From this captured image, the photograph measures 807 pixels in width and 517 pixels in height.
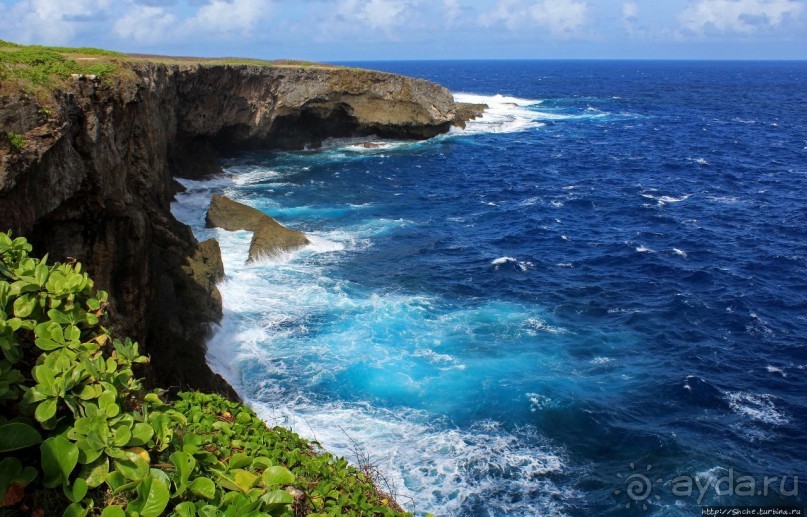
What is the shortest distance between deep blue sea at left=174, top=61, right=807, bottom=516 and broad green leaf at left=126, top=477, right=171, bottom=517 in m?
10.5

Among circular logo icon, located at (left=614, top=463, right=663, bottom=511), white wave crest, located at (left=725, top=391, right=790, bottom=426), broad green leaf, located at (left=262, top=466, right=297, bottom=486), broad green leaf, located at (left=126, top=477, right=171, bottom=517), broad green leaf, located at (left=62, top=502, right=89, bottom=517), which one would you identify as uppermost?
broad green leaf, located at (left=126, top=477, right=171, bottom=517)

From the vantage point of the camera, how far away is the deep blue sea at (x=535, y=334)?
17.1m

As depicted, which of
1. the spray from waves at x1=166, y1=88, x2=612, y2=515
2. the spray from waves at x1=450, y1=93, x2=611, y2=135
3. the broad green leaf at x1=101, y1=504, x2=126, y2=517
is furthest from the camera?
the spray from waves at x1=450, y1=93, x2=611, y2=135

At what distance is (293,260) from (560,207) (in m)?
22.8

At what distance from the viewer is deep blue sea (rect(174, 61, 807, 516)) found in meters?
17.1

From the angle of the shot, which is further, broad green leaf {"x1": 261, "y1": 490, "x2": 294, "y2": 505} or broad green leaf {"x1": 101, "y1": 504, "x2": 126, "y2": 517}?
broad green leaf {"x1": 261, "y1": 490, "x2": 294, "y2": 505}

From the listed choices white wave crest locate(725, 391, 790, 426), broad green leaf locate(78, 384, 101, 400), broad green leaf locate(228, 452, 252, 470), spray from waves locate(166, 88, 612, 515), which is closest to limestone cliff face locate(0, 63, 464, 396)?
spray from waves locate(166, 88, 612, 515)

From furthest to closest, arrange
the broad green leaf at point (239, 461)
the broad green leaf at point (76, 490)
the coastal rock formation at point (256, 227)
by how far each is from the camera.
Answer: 1. the coastal rock formation at point (256, 227)
2. the broad green leaf at point (239, 461)
3. the broad green leaf at point (76, 490)

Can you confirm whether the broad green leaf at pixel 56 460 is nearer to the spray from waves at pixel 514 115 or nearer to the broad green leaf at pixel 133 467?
the broad green leaf at pixel 133 467

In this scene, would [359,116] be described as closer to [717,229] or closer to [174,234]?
[717,229]

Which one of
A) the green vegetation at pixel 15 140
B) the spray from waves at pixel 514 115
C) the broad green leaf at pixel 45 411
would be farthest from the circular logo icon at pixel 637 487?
the spray from waves at pixel 514 115

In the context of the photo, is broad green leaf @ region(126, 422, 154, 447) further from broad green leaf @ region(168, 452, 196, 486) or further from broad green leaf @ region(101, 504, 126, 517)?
broad green leaf @ region(101, 504, 126, 517)

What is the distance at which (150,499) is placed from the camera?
561 centimetres

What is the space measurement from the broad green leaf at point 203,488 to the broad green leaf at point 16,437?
1.53 meters
